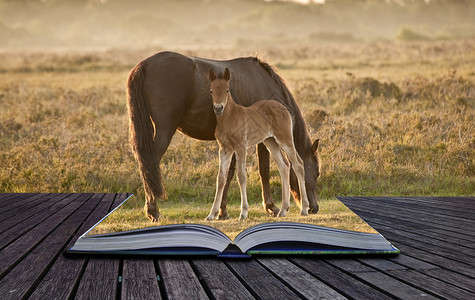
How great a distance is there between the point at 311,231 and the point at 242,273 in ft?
2.33

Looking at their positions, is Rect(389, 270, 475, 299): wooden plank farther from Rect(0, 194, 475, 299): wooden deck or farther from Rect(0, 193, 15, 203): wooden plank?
Rect(0, 193, 15, 203): wooden plank

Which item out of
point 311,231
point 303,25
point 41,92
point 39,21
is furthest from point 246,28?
point 311,231

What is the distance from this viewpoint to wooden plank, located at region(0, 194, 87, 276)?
3211 mm

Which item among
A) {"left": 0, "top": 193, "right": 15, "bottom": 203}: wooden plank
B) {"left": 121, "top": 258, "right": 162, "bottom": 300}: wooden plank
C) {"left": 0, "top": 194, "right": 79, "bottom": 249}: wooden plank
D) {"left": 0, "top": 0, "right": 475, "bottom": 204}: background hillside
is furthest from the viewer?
{"left": 0, "top": 0, "right": 475, "bottom": 204}: background hillside

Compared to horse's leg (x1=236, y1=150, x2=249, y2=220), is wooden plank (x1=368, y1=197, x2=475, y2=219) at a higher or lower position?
lower

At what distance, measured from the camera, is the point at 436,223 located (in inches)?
182

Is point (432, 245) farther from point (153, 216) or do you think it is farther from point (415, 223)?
point (153, 216)

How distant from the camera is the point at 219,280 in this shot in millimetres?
2764

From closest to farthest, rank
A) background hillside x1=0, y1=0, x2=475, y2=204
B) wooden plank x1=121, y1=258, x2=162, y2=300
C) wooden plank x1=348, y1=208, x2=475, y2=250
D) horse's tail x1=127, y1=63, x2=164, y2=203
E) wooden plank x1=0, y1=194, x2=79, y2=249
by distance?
1. wooden plank x1=121, y1=258, x2=162, y2=300
2. wooden plank x1=348, y1=208, x2=475, y2=250
3. wooden plank x1=0, y1=194, x2=79, y2=249
4. horse's tail x1=127, y1=63, x2=164, y2=203
5. background hillside x1=0, y1=0, x2=475, y2=204

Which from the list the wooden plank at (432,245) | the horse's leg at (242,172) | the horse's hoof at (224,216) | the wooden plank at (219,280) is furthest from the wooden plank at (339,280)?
the horse's hoof at (224,216)

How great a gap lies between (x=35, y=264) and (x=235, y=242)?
124cm

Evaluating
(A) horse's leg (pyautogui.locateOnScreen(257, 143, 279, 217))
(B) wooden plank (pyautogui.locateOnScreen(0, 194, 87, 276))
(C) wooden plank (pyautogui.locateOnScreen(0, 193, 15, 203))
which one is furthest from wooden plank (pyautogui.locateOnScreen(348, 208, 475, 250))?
(C) wooden plank (pyautogui.locateOnScreen(0, 193, 15, 203))

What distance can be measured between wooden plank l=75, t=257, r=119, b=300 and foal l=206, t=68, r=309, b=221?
4.09 feet

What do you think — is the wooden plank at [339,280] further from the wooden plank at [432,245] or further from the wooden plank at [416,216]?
the wooden plank at [416,216]
